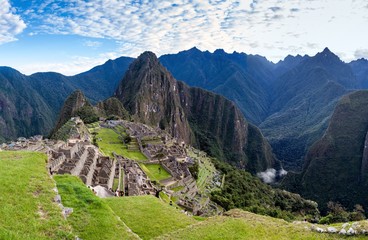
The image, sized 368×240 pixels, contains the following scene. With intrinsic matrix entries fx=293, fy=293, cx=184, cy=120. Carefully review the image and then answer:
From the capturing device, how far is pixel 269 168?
187875mm

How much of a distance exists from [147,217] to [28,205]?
6.24 meters

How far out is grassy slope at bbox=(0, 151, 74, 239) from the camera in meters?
9.69

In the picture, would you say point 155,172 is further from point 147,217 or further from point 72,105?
point 72,105

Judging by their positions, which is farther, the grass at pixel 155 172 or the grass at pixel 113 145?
the grass at pixel 113 145

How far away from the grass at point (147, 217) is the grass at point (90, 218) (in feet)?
6.59

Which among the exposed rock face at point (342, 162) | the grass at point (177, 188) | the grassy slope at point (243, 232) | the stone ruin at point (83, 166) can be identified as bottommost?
the exposed rock face at point (342, 162)

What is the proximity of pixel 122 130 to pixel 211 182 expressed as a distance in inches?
1238

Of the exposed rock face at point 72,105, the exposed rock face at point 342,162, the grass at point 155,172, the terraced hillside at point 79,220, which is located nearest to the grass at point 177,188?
the grass at point 155,172

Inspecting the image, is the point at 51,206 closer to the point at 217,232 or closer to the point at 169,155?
the point at 217,232

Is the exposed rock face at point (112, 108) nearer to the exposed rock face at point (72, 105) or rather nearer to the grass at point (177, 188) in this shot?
Answer: the exposed rock face at point (72, 105)

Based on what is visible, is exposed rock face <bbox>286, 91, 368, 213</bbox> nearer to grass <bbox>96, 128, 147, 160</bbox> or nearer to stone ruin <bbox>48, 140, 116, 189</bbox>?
grass <bbox>96, 128, 147, 160</bbox>

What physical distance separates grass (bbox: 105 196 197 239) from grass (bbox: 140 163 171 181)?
28.7 m

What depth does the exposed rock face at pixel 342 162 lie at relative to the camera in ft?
362

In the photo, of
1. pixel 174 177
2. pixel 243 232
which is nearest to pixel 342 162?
pixel 174 177
